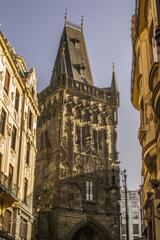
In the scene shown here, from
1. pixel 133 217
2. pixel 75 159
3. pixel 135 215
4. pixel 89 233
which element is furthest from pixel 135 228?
pixel 75 159

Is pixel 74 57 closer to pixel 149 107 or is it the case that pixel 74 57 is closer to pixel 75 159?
pixel 75 159

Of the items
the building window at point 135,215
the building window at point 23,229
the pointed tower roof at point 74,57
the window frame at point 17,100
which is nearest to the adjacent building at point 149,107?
the window frame at point 17,100

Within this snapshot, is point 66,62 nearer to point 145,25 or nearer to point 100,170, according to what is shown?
point 100,170

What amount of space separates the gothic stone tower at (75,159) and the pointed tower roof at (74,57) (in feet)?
→ 0.78

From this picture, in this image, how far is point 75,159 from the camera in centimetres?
5109

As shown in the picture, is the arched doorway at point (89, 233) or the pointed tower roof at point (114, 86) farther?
the pointed tower roof at point (114, 86)

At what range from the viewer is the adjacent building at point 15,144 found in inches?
816

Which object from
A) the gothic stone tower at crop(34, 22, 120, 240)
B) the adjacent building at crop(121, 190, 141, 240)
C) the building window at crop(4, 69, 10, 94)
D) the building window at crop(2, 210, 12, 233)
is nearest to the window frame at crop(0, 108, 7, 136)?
the building window at crop(4, 69, 10, 94)

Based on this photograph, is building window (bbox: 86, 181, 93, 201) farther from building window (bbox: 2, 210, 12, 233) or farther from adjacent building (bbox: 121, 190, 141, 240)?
adjacent building (bbox: 121, 190, 141, 240)

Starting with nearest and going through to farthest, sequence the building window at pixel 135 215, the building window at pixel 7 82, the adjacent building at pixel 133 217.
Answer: the building window at pixel 7 82
the adjacent building at pixel 133 217
the building window at pixel 135 215

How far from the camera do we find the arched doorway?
4849 centimetres

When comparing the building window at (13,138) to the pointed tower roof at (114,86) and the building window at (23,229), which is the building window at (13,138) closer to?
the building window at (23,229)

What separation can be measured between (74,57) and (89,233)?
2888cm

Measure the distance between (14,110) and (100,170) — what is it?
30.1m
